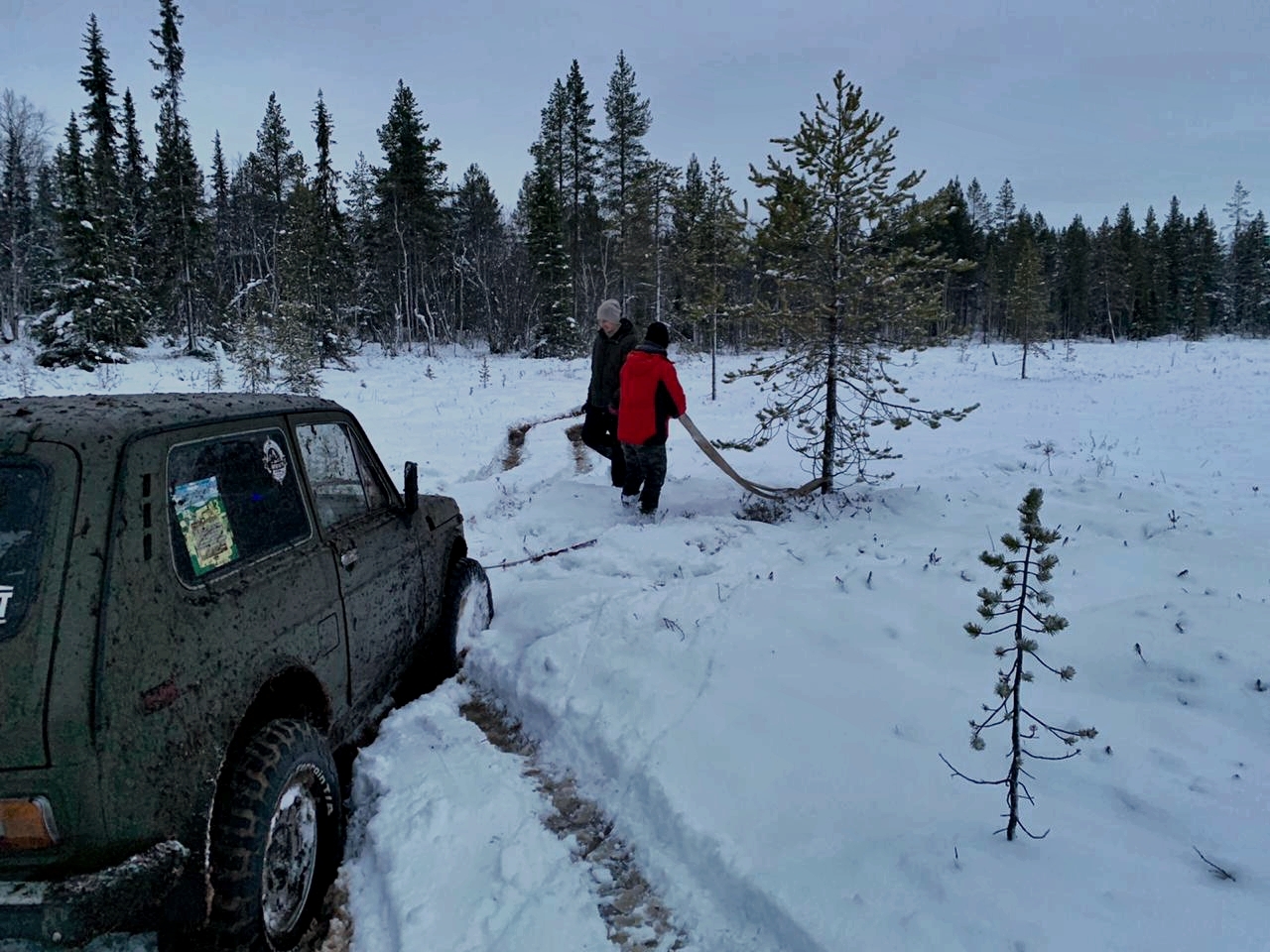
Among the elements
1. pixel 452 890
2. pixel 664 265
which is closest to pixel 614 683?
pixel 452 890

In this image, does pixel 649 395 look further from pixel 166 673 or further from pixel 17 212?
pixel 17 212

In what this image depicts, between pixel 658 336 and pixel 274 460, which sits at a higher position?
pixel 658 336

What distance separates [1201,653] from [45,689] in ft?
16.6

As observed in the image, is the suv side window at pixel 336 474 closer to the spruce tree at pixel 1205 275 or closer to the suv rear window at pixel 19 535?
the suv rear window at pixel 19 535

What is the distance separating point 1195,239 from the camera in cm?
6862

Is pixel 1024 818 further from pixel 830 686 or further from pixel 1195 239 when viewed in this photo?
pixel 1195 239

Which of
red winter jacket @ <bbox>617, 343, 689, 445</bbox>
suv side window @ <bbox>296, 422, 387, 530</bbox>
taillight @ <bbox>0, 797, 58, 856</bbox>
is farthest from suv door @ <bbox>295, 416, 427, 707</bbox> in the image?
red winter jacket @ <bbox>617, 343, 689, 445</bbox>

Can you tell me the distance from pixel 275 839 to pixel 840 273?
282 inches

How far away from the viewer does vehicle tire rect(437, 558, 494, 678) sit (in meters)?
4.47

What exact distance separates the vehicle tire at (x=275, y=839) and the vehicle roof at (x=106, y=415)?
1070mm

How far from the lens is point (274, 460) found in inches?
118

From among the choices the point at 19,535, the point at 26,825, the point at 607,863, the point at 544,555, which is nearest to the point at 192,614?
the point at 19,535

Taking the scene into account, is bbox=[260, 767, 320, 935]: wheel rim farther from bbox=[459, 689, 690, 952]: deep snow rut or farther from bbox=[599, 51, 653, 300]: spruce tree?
bbox=[599, 51, 653, 300]: spruce tree

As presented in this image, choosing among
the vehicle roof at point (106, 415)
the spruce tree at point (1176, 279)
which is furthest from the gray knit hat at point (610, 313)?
the spruce tree at point (1176, 279)
